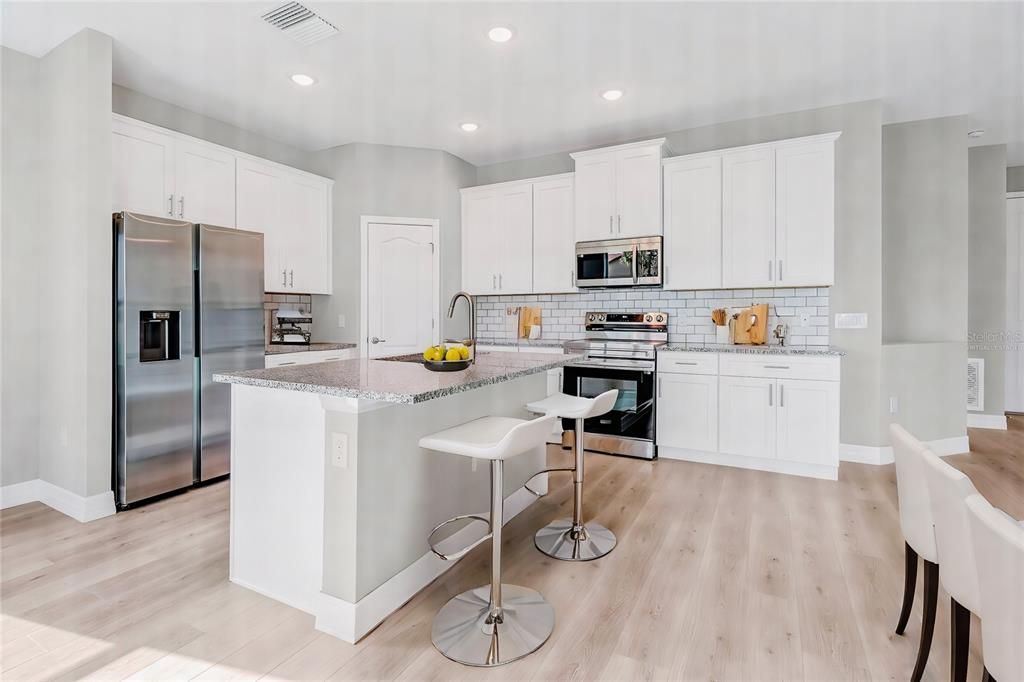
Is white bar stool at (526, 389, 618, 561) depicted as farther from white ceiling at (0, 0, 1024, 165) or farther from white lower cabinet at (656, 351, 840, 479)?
white ceiling at (0, 0, 1024, 165)

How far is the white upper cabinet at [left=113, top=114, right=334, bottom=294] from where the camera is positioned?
11.3ft

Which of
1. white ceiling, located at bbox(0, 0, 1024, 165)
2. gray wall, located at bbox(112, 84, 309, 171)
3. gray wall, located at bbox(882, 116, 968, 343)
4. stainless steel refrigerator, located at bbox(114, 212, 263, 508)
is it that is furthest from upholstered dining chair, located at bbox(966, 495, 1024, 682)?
gray wall, located at bbox(112, 84, 309, 171)

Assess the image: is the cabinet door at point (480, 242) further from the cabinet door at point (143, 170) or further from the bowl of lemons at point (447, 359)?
the bowl of lemons at point (447, 359)

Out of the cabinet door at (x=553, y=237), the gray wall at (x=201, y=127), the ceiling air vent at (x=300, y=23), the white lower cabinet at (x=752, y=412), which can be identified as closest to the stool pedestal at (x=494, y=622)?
the white lower cabinet at (x=752, y=412)

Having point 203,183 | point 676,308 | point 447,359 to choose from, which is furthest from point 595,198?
point 203,183

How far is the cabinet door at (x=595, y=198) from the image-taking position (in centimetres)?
447

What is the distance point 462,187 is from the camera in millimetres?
5406

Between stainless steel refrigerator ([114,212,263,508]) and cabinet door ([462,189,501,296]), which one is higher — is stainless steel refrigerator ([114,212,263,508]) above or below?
below

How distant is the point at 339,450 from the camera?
1.89 metres

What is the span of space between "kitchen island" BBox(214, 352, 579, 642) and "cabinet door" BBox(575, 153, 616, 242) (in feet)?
8.11

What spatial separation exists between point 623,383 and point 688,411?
554 millimetres

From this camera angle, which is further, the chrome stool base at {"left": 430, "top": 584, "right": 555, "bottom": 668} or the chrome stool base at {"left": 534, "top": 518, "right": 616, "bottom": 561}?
the chrome stool base at {"left": 534, "top": 518, "right": 616, "bottom": 561}

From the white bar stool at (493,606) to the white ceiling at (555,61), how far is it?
7.60ft

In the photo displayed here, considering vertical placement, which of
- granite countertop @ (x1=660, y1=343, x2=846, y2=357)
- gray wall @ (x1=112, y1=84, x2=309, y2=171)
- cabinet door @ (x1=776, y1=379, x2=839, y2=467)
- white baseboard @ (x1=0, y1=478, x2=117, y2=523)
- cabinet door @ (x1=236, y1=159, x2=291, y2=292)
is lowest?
white baseboard @ (x1=0, y1=478, x2=117, y2=523)
